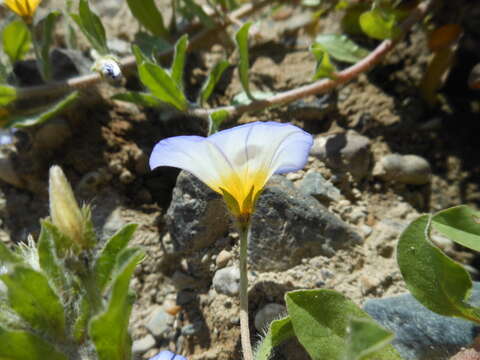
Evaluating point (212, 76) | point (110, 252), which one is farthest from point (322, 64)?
point (110, 252)

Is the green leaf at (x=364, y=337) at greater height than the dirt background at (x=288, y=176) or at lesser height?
greater

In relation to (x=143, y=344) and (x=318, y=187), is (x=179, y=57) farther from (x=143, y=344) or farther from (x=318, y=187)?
(x=143, y=344)

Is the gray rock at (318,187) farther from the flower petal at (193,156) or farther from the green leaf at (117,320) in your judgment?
the green leaf at (117,320)

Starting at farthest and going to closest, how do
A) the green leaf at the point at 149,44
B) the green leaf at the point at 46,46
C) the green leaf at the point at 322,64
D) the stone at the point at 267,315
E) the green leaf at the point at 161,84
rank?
the green leaf at the point at 149,44 → the green leaf at the point at 46,46 → the green leaf at the point at 322,64 → the green leaf at the point at 161,84 → the stone at the point at 267,315

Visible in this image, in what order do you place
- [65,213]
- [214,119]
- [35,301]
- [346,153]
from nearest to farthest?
[65,213], [35,301], [214,119], [346,153]

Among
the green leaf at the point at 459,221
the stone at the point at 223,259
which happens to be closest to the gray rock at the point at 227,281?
the stone at the point at 223,259

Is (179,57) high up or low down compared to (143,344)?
up

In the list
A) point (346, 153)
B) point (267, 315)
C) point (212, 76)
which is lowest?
point (267, 315)
